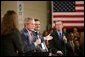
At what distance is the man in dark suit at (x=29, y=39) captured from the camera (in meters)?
5.07

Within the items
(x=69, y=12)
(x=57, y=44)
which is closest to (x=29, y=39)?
(x=57, y=44)

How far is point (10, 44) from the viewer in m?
4.25

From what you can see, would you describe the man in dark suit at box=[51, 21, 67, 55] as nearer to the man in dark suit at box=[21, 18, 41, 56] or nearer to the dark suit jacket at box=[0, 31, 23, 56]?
the man in dark suit at box=[21, 18, 41, 56]

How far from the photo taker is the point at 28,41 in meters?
5.17

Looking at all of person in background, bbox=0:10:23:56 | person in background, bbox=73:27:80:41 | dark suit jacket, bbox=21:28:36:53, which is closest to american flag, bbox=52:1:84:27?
person in background, bbox=73:27:80:41

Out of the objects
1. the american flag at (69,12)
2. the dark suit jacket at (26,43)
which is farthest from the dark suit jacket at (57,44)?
the american flag at (69,12)

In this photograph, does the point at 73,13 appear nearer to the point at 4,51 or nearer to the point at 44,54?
the point at 44,54

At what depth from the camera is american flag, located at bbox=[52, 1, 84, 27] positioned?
1079 cm

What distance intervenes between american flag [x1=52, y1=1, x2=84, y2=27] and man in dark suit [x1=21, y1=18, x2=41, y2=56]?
546cm

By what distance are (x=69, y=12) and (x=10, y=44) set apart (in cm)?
678

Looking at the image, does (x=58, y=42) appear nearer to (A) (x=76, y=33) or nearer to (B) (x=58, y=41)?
(B) (x=58, y=41)

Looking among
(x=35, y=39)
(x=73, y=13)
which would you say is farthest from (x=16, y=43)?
(x=73, y=13)

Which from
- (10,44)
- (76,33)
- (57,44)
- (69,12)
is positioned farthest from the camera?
(69,12)

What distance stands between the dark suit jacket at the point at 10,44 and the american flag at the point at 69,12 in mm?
6595
